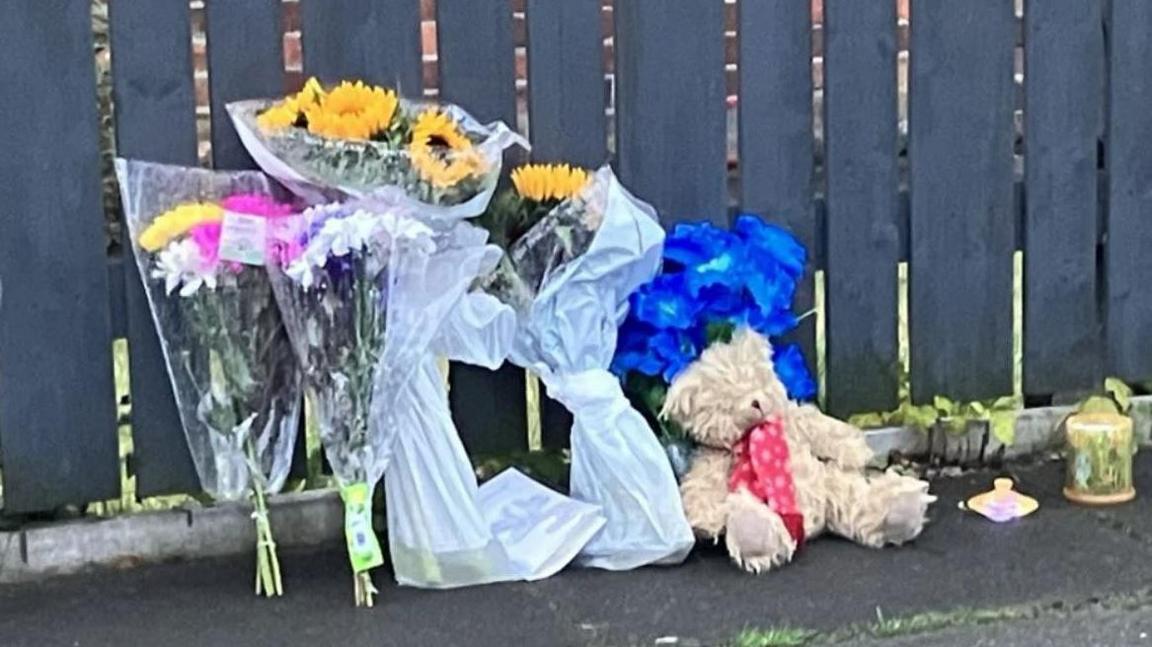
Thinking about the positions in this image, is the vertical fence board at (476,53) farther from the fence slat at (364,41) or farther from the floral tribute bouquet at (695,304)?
the floral tribute bouquet at (695,304)

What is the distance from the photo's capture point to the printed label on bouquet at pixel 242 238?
3.68 meters

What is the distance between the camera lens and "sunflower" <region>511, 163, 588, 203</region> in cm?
410

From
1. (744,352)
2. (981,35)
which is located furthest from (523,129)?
(981,35)

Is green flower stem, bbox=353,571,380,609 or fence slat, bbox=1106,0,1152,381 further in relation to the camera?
fence slat, bbox=1106,0,1152,381

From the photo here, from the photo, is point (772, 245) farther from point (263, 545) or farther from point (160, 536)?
point (160, 536)

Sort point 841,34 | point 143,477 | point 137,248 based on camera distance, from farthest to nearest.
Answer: point 841,34
point 143,477
point 137,248

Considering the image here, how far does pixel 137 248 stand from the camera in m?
3.83

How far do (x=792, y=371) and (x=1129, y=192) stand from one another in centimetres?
101

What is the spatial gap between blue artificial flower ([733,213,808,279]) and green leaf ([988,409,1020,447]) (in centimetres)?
69

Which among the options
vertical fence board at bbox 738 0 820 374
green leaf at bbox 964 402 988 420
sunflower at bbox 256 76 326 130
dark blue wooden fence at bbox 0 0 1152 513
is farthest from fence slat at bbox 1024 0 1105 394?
sunflower at bbox 256 76 326 130

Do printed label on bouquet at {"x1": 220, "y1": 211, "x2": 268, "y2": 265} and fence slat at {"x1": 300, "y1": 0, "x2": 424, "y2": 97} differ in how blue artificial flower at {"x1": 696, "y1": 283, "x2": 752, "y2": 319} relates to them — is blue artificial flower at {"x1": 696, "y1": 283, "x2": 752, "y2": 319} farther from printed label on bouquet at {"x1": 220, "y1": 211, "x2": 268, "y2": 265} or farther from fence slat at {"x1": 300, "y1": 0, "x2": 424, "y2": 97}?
printed label on bouquet at {"x1": 220, "y1": 211, "x2": 268, "y2": 265}

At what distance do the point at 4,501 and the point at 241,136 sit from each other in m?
0.90

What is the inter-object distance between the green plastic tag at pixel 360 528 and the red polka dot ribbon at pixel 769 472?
2.49 ft

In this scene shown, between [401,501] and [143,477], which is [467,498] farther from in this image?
[143,477]
